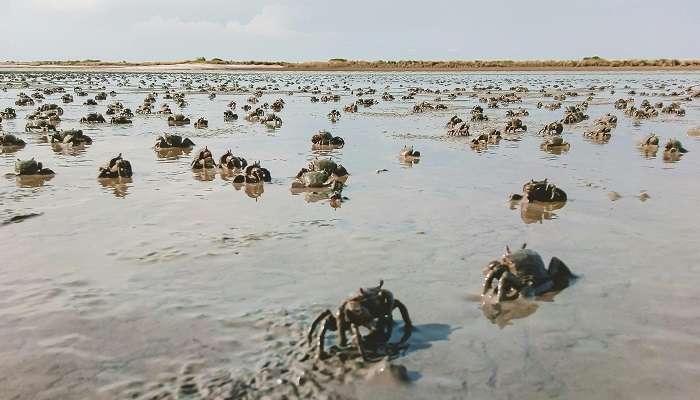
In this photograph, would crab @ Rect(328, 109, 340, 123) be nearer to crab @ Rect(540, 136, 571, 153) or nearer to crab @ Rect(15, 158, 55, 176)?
crab @ Rect(540, 136, 571, 153)

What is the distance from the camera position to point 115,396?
16.2ft

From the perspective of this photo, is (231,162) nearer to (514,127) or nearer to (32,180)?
(32,180)

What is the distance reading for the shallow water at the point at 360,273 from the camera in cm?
536

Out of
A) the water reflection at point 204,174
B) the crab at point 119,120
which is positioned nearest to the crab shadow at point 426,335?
the water reflection at point 204,174

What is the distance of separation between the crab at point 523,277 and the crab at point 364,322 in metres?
1.66

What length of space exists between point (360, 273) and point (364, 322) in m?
2.37

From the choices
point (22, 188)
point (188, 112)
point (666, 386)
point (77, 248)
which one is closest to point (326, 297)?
point (666, 386)

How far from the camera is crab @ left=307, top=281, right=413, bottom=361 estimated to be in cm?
544

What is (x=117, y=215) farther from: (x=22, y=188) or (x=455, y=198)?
(x=455, y=198)

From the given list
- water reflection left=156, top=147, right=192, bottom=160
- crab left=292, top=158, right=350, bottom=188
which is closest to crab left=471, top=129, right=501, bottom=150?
crab left=292, top=158, right=350, bottom=188

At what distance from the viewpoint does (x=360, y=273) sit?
25.6 feet

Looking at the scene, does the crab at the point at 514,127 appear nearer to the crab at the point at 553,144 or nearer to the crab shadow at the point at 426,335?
the crab at the point at 553,144

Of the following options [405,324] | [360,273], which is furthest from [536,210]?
[405,324]

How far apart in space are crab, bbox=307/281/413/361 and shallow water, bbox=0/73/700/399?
0.37 metres
